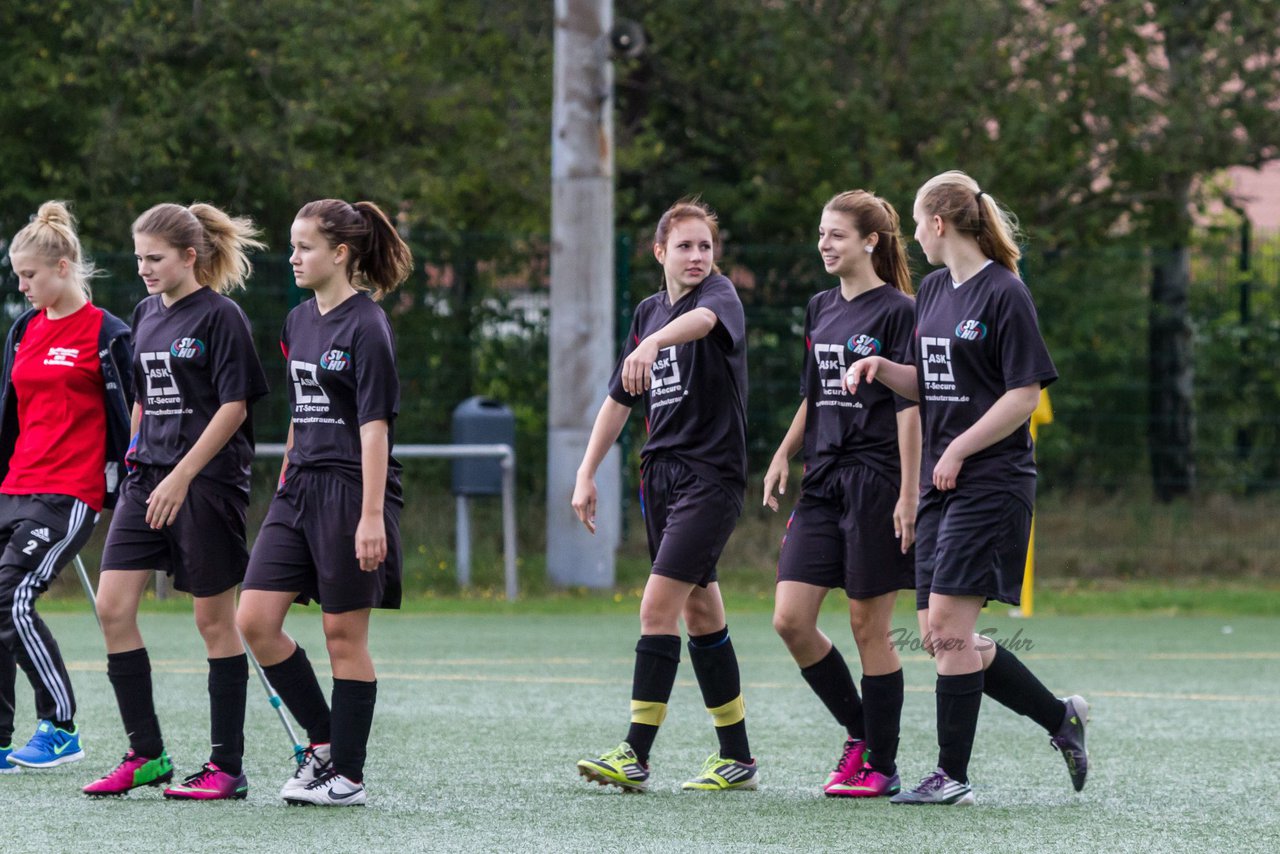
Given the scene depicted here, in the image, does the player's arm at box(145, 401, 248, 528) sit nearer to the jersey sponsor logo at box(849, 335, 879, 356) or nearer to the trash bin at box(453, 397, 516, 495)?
the jersey sponsor logo at box(849, 335, 879, 356)

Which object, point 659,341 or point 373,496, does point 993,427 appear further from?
point 373,496

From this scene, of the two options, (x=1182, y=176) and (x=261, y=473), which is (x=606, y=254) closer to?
(x=261, y=473)

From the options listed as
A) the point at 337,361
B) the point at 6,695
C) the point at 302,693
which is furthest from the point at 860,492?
the point at 6,695

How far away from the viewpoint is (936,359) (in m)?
5.23

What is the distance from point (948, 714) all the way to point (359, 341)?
195 cm

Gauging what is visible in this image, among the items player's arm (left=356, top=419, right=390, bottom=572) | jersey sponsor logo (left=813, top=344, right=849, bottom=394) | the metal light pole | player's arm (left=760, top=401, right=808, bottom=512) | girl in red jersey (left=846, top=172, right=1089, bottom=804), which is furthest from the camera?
the metal light pole

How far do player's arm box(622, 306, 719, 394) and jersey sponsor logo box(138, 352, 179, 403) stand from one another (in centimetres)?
131

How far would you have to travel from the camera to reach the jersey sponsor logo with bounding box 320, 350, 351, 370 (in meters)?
5.13

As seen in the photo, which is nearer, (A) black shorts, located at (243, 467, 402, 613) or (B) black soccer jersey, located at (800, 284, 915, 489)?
(A) black shorts, located at (243, 467, 402, 613)

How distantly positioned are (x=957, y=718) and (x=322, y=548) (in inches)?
72.3

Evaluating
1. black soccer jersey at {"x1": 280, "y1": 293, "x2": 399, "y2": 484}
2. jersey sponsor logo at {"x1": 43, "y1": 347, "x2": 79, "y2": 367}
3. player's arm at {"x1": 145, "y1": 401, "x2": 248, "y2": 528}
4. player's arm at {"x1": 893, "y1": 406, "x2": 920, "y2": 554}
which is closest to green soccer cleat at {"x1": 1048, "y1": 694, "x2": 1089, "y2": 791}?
player's arm at {"x1": 893, "y1": 406, "x2": 920, "y2": 554}

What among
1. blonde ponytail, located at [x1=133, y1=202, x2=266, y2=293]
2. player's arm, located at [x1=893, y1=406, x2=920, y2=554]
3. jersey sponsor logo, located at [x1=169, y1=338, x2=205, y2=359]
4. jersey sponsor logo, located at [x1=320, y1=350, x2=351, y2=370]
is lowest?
player's arm, located at [x1=893, y1=406, x2=920, y2=554]

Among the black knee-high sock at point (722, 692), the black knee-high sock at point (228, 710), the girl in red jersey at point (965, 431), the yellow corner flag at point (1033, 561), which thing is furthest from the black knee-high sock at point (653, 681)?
the yellow corner flag at point (1033, 561)

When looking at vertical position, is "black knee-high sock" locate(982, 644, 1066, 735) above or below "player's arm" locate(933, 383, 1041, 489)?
below
